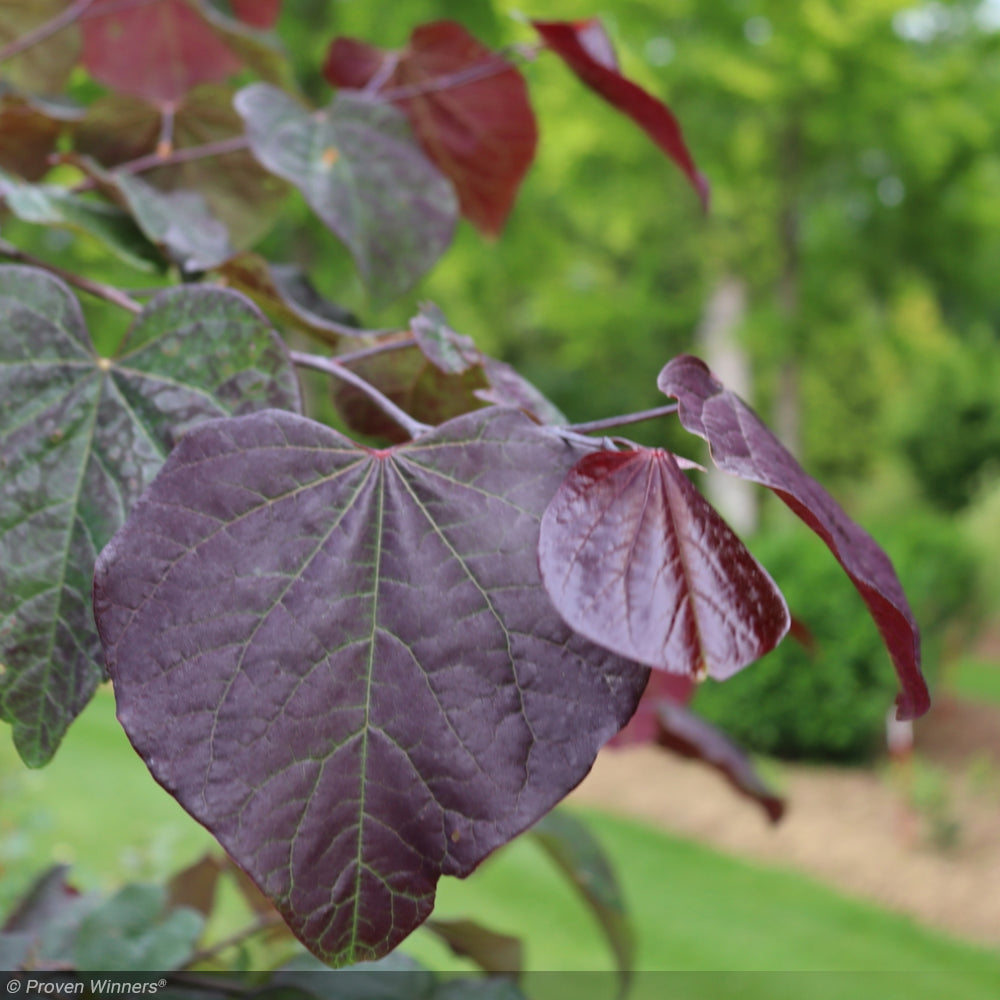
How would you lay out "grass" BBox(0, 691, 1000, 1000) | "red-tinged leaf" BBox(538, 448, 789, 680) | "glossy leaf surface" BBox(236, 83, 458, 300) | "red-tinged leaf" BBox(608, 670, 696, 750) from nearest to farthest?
"red-tinged leaf" BBox(538, 448, 789, 680) < "glossy leaf surface" BBox(236, 83, 458, 300) < "red-tinged leaf" BBox(608, 670, 696, 750) < "grass" BBox(0, 691, 1000, 1000)

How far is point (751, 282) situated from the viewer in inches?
436

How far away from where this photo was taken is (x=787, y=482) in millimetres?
409

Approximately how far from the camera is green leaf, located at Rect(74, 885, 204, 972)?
2.18 ft

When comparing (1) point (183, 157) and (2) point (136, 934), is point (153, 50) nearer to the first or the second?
(1) point (183, 157)

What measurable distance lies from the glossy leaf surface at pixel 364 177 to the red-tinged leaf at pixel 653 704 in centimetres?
49

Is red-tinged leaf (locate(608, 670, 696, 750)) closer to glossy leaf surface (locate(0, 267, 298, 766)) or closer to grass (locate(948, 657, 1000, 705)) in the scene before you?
glossy leaf surface (locate(0, 267, 298, 766))

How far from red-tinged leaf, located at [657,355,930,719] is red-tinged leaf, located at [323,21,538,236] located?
532 millimetres

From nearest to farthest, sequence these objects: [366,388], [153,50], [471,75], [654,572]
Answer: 1. [654,572]
2. [366,388]
3. [471,75]
4. [153,50]

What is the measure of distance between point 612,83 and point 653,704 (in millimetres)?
614

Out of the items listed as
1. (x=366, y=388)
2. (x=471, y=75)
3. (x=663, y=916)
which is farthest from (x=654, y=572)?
(x=663, y=916)

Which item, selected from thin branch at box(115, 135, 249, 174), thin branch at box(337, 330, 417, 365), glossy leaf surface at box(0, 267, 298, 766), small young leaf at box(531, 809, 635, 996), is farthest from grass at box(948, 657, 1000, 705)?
glossy leaf surface at box(0, 267, 298, 766)

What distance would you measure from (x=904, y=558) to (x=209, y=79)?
6168mm

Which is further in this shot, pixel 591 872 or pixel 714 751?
pixel 714 751

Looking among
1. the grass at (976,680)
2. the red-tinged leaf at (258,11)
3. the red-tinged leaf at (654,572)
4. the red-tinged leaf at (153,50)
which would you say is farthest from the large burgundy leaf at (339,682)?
the grass at (976,680)
